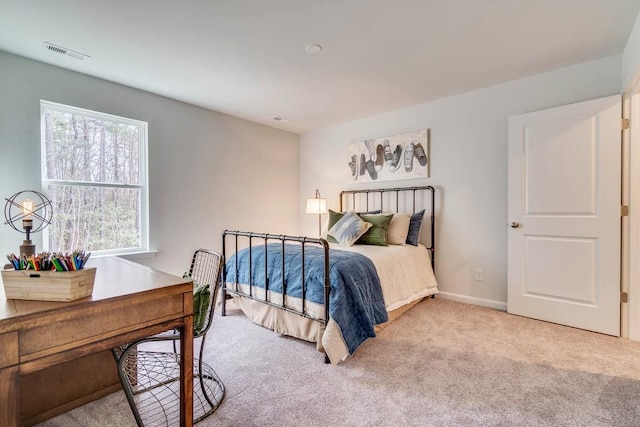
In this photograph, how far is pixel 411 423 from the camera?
1557 mm

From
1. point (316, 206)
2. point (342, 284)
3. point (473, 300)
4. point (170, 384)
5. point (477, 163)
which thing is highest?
point (477, 163)

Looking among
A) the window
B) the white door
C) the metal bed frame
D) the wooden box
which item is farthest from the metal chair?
the white door

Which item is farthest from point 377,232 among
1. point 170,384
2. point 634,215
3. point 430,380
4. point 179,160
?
point 179,160

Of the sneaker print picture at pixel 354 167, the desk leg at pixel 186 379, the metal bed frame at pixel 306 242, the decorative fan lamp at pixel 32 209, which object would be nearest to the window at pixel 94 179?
the decorative fan lamp at pixel 32 209

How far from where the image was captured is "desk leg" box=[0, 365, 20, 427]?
0.83 m

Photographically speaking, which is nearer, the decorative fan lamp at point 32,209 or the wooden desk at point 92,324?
the wooden desk at point 92,324

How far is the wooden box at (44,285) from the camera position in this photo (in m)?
0.97

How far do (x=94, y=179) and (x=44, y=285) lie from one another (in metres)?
2.41

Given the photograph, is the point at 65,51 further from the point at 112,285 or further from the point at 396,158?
the point at 396,158

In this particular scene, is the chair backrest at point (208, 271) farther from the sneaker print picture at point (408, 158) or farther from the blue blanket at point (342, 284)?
the sneaker print picture at point (408, 158)

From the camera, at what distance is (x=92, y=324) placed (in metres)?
0.99

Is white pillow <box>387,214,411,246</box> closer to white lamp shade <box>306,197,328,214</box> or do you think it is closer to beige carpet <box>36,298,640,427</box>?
beige carpet <box>36,298,640,427</box>

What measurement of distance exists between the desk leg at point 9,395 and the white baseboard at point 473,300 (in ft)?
11.8

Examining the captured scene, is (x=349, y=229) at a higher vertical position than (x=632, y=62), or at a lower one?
lower
